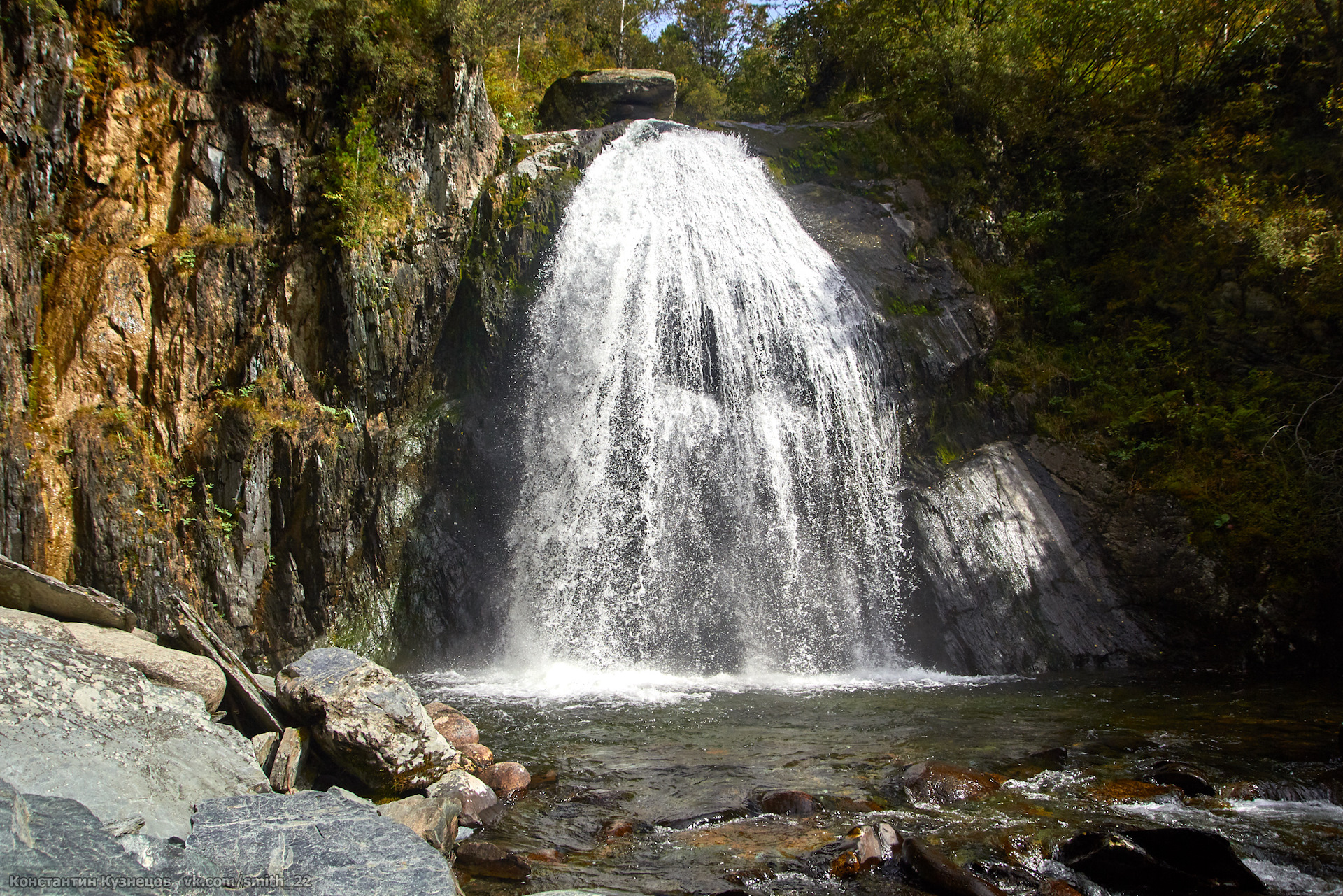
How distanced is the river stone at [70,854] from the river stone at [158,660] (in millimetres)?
1723

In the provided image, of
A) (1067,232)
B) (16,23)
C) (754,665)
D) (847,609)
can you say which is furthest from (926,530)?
(16,23)

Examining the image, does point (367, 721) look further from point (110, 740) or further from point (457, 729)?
point (110, 740)

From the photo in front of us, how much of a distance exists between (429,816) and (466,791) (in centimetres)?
82

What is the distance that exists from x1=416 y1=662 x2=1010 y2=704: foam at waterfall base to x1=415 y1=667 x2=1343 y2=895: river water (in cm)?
5

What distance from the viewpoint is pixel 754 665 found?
1034 cm

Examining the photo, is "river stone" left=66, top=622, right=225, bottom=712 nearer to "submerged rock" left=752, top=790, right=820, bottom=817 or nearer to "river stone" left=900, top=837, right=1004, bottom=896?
"submerged rock" left=752, top=790, right=820, bottom=817

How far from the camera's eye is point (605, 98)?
639 inches

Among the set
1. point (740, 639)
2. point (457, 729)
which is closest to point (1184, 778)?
point (457, 729)

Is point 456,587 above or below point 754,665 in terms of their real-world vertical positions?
above

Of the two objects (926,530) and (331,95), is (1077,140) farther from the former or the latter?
(331,95)

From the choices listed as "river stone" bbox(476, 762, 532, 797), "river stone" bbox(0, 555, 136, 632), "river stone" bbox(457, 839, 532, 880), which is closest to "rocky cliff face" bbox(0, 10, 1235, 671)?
"river stone" bbox(0, 555, 136, 632)

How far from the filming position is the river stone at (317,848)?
332 centimetres

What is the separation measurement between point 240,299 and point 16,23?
350cm

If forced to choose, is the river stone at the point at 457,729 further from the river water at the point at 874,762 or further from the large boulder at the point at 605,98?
the large boulder at the point at 605,98
